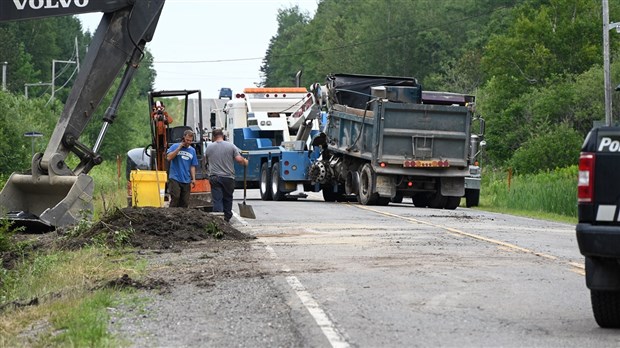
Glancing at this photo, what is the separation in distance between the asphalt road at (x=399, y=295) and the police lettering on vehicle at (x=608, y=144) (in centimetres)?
149

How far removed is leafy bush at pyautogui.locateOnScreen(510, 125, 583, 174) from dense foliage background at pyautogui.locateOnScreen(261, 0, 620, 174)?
5 centimetres

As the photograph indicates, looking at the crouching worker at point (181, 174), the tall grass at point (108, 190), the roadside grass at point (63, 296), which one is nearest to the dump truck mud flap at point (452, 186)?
the tall grass at point (108, 190)

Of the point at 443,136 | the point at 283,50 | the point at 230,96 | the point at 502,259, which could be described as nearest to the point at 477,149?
the point at 443,136

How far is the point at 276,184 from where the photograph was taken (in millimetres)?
37844

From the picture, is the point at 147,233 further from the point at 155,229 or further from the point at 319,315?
the point at 319,315

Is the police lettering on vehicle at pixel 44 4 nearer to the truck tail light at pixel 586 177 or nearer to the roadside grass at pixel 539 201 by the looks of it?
the truck tail light at pixel 586 177

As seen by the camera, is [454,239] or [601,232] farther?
[454,239]

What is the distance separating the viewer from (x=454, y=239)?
65.2 ft

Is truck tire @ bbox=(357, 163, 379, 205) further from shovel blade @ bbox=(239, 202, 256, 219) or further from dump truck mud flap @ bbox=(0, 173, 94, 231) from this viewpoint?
dump truck mud flap @ bbox=(0, 173, 94, 231)

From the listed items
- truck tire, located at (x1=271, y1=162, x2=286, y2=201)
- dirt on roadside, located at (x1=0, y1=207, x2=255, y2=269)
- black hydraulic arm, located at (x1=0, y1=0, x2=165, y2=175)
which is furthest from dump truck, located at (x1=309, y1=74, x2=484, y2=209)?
dirt on roadside, located at (x1=0, y1=207, x2=255, y2=269)

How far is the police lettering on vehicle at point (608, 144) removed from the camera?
9930 millimetres

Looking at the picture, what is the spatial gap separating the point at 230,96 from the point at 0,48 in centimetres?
6375

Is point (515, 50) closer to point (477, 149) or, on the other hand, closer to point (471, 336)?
point (477, 149)

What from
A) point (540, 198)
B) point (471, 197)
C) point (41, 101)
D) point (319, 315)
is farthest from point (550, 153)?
point (319, 315)
